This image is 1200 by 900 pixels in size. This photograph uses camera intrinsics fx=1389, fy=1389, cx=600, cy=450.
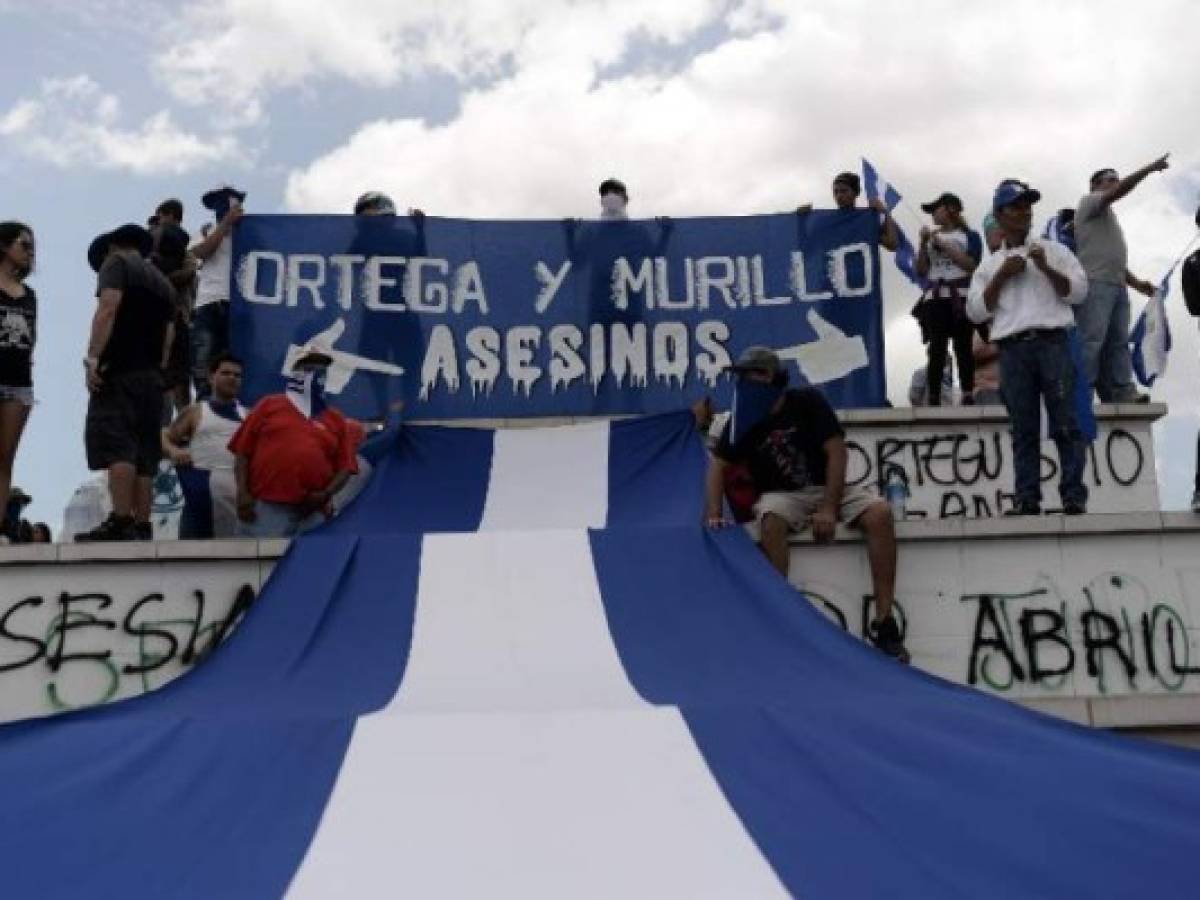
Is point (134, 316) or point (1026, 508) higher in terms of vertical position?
point (134, 316)

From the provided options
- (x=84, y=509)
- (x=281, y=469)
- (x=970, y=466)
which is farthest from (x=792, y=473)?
(x=84, y=509)

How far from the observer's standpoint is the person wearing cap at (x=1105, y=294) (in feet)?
29.9

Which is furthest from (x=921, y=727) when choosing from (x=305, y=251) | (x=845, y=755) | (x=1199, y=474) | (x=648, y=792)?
(x=305, y=251)

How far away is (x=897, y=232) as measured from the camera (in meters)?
10.6

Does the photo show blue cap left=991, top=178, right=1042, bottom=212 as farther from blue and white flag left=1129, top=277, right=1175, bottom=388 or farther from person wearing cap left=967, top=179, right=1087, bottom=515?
blue and white flag left=1129, top=277, right=1175, bottom=388

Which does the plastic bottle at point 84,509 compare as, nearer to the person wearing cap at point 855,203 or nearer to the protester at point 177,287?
the protester at point 177,287

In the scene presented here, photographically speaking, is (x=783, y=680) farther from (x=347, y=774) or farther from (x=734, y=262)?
(x=734, y=262)

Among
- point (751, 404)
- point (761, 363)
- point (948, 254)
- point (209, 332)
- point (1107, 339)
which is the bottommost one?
point (751, 404)

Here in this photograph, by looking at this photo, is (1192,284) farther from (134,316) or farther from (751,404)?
(134,316)

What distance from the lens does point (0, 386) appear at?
664 centimetres

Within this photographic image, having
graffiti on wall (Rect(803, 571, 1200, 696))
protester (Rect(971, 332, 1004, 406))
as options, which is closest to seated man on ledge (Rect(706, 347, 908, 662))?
graffiti on wall (Rect(803, 571, 1200, 696))

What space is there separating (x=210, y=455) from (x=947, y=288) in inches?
207

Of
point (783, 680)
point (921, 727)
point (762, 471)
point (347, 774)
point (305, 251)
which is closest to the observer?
point (347, 774)

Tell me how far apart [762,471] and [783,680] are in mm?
1614
